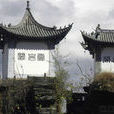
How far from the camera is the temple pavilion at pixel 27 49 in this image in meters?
28.8

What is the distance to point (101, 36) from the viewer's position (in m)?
30.4

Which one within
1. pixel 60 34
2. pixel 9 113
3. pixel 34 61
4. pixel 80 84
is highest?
pixel 60 34

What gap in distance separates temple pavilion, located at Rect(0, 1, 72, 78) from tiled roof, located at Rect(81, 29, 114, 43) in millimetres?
1651

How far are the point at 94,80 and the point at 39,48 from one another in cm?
625

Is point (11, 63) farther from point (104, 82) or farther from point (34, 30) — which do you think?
point (104, 82)

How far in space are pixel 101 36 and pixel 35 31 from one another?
18.0 ft

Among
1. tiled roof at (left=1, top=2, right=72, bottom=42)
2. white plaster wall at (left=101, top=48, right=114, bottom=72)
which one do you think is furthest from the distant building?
tiled roof at (left=1, top=2, right=72, bottom=42)

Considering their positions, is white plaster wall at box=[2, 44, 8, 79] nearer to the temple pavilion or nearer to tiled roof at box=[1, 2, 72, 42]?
the temple pavilion

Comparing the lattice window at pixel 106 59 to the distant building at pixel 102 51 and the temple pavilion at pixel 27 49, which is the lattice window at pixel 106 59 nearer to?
the distant building at pixel 102 51

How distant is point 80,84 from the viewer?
27906 millimetres

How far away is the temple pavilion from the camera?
28828 millimetres

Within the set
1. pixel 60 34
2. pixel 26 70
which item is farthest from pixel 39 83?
pixel 60 34

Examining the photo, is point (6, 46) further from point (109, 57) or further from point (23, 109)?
point (109, 57)

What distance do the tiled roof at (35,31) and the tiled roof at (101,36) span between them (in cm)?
165
